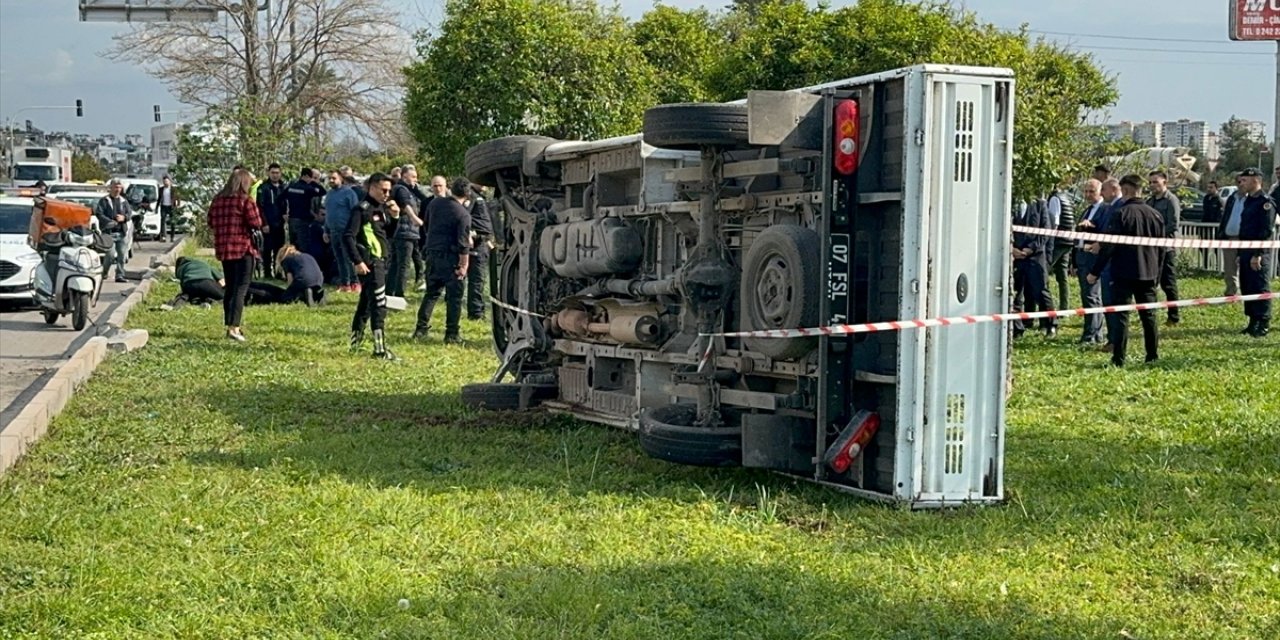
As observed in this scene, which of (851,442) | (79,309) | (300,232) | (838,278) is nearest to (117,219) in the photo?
(300,232)

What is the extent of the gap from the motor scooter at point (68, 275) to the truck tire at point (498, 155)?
26.9ft

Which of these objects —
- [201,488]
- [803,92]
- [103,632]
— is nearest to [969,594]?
[803,92]

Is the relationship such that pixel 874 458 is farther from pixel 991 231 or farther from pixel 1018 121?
pixel 1018 121

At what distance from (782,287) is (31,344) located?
11.6 metres

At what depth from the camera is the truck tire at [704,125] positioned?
24.9 feet

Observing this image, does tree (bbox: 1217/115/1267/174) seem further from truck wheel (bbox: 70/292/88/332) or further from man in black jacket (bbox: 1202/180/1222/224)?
truck wheel (bbox: 70/292/88/332)

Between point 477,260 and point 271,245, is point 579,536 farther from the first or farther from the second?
point 271,245

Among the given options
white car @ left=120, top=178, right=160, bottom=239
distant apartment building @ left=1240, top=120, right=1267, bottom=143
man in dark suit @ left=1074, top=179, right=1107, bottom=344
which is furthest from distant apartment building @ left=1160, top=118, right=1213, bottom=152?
man in dark suit @ left=1074, top=179, right=1107, bottom=344

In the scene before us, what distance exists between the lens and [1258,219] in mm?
16344

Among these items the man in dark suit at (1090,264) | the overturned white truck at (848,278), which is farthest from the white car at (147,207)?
the overturned white truck at (848,278)

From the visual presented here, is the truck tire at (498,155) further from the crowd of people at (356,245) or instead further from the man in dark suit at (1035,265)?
the man in dark suit at (1035,265)

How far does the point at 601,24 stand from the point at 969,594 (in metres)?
22.9

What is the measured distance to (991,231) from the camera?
721 centimetres

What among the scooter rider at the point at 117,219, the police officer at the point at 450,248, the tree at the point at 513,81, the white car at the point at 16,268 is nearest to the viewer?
the police officer at the point at 450,248
